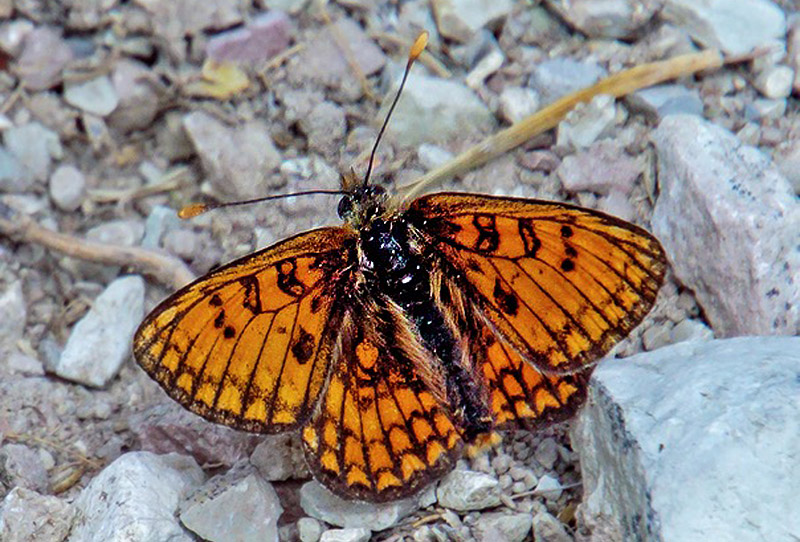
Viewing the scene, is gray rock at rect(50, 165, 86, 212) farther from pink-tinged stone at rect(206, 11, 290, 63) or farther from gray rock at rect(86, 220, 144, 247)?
pink-tinged stone at rect(206, 11, 290, 63)

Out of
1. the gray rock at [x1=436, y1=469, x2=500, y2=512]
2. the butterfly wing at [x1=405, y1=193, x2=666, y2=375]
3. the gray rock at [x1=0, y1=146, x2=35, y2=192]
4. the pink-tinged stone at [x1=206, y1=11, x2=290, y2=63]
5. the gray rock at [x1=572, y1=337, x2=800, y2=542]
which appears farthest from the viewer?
the pink-tinged stone at [x1=206, y1=11, x2=290, y2=63]

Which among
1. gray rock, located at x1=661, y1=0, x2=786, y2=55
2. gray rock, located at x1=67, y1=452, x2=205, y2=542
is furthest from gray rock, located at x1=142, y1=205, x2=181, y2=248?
gray rock, located at x1=661, y1=0, x2=786, y2=55

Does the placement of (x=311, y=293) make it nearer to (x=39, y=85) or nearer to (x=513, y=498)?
(x=513, y=498)

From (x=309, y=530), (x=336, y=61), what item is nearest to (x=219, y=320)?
(x=309, y=530)

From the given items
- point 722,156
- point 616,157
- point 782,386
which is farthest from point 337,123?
point 782,386

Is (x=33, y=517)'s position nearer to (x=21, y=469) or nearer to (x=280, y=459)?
(x=21, y=469)

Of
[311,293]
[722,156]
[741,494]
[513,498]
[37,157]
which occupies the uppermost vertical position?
[722,156]
